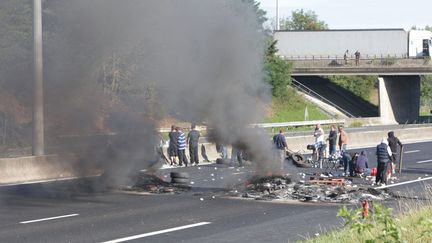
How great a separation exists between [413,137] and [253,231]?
4168 cm

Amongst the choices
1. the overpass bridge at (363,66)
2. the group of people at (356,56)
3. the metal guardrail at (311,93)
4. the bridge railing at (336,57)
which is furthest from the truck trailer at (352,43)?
the metal guardrail at (311,93)

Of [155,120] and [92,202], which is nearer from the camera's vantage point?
[92,202]

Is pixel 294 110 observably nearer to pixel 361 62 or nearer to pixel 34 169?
pixel 361 62

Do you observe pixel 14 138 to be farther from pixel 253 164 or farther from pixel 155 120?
pixel 253 164

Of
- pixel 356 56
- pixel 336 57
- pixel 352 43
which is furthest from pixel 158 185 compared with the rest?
pixel 336 57

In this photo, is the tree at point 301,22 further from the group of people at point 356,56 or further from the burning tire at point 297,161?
the burning tire at point 297,161

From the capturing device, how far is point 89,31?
2047 centimetres

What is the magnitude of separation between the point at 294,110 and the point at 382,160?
54820mm

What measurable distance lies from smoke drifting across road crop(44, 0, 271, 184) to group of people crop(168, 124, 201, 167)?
8408mm

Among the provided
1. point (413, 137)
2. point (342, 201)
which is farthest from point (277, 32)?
point (342, 201)

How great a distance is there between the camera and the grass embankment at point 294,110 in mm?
75125

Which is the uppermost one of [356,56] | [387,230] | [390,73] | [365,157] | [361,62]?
[356,56]

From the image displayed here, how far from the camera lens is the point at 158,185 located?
74.2ft

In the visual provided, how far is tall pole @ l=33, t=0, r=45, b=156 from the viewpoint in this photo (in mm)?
23297
